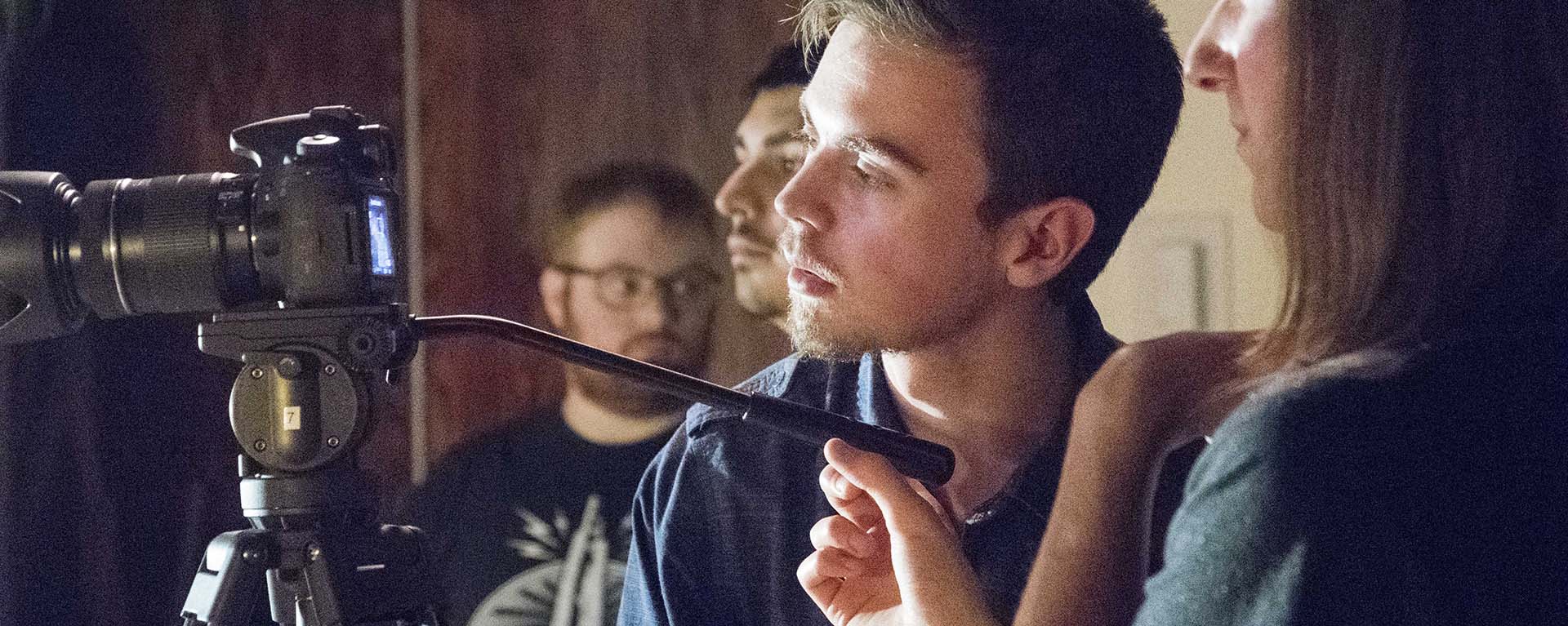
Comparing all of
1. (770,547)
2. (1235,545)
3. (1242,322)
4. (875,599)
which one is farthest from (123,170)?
(1235,545)

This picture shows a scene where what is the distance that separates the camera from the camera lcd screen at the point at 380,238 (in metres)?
0.85

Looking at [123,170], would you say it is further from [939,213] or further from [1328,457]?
[1328,457]

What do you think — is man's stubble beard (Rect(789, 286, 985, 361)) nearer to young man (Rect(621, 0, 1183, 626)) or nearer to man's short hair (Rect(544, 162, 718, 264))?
young man (Rect(621, 0, 1183, 626))

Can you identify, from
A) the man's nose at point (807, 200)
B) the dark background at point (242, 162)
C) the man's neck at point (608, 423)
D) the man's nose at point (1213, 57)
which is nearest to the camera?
the man's nose at point (1213, 57)

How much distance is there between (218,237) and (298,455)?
142mm

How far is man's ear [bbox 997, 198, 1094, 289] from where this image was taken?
1041 millimetres

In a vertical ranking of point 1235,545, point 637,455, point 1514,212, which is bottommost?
point 637,455

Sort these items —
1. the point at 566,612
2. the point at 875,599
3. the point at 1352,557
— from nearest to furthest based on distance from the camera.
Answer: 1. the point at 1352,557
2. the point at 875,599
3. the point at 566,612

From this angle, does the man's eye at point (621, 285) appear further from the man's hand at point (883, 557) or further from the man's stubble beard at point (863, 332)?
the man's hand at point (883, 557)

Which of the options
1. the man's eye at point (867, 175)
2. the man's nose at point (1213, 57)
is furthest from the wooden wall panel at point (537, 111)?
the man's nose at point (1213, 57)

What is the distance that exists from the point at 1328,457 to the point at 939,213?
1.59 feet

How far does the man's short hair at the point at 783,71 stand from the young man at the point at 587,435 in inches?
7.6

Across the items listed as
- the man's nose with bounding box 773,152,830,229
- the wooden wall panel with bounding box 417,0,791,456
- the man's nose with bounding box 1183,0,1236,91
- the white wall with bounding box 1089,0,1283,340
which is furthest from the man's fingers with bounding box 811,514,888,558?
the wooden wall panel with bounding box 417,0,791,456

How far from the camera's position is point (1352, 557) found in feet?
1.84
